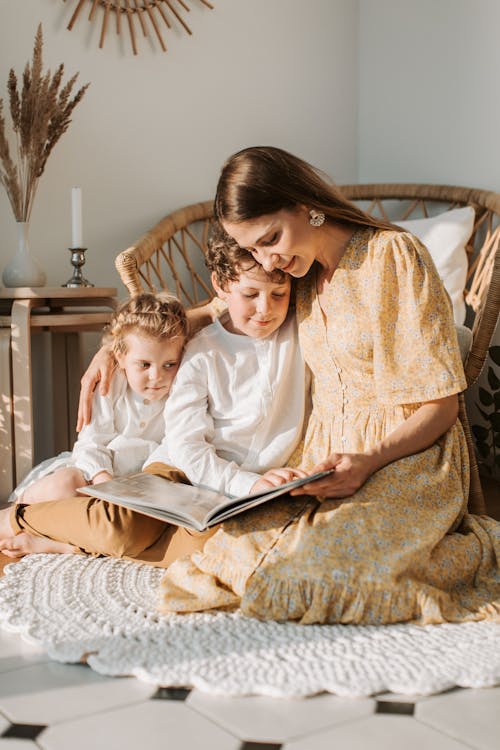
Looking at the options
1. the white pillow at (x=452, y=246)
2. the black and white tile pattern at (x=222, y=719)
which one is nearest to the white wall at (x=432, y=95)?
the white pillow at (x=452, y=246)

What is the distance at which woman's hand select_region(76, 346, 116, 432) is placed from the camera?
2.03 m

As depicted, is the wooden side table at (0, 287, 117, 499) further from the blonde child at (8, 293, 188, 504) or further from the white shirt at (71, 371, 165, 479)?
the white shirt at (71, 371, 165, 479)

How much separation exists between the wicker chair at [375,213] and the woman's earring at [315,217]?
0.76 meters

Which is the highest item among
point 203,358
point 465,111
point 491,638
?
point 465,111

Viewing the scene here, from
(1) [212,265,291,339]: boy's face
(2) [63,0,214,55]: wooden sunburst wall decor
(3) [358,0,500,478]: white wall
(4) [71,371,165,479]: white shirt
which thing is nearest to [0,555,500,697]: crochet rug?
(4) [71,371,165,479]: white shirt

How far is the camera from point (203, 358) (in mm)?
1843

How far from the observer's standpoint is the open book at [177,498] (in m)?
1.45

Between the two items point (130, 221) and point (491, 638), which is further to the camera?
point (130, 221)

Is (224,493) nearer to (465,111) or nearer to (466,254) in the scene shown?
(466,254)

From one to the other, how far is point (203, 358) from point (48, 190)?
105 cm

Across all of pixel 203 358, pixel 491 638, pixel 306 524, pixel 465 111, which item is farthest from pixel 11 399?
pixel 465 111

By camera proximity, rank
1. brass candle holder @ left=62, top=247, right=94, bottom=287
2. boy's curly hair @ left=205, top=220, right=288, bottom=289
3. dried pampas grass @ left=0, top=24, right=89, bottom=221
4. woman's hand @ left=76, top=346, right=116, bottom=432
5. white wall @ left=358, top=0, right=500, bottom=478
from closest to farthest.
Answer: boy's curly hair @ left=205, top=220, right=288, bottom=289 → woman's hand @ left=76, top=346, right=116, bottom=432 → dried pampas grass @ left=0, top=24, right=89, bottom=221 → brass candle holder @ left=62, top=247, right=94, bottom=287 → white wall @ left=358, top=0, right=500, bottom=478

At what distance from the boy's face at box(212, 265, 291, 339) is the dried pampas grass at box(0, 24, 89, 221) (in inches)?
33.9

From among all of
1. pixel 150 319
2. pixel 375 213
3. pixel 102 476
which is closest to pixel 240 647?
pixel 102 476
